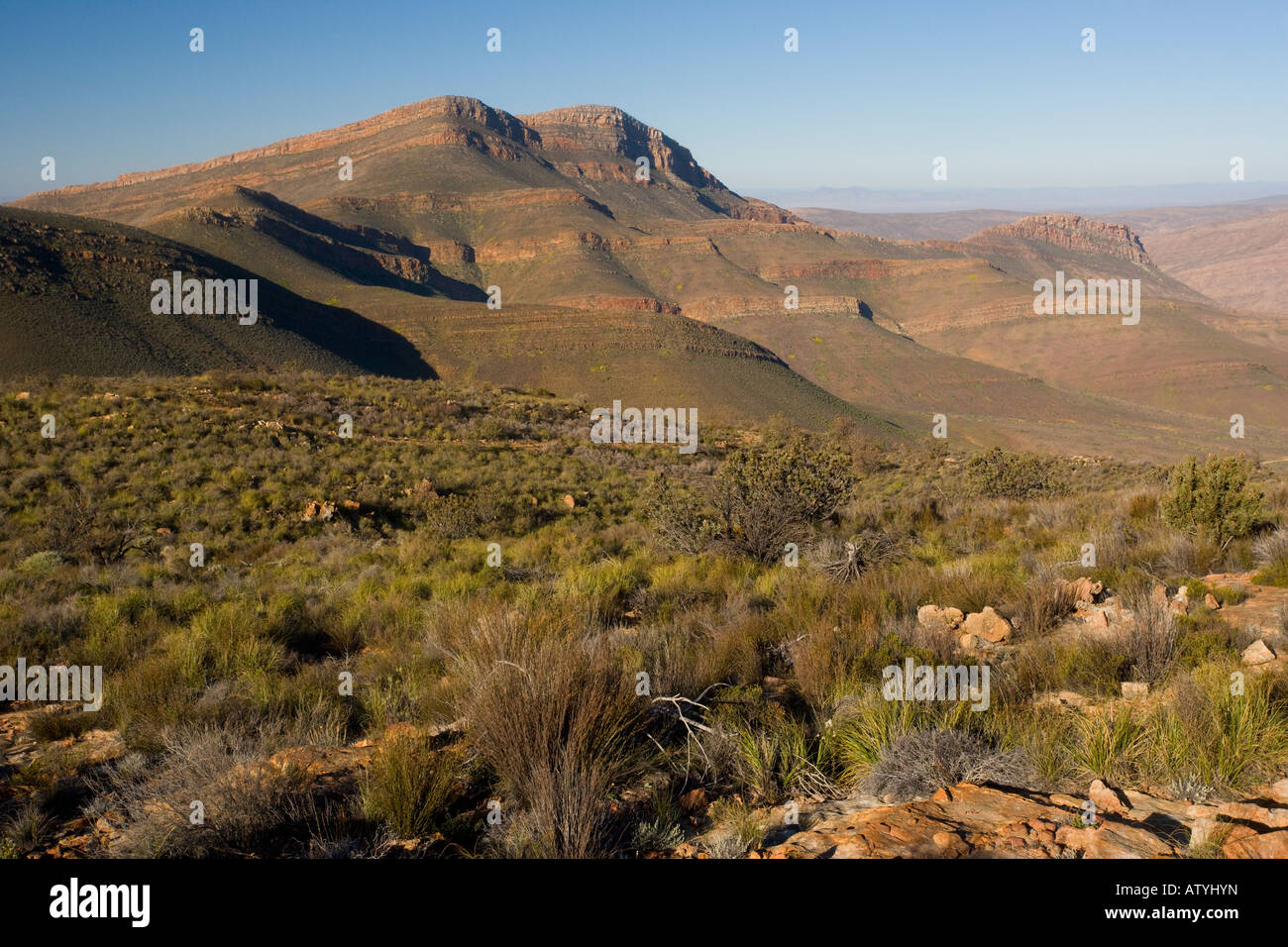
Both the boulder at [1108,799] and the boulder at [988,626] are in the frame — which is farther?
the boulder at [988,626]

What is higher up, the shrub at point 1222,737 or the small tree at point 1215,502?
the small tree at point 1215,502

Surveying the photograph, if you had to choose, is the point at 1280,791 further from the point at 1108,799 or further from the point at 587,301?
the point at 587,301

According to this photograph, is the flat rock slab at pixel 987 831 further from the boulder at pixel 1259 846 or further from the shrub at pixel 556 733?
the shrub at pixel 556 733

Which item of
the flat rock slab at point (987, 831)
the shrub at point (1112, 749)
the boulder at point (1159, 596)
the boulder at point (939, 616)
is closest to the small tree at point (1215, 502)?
the boulder at point (1159, 596)

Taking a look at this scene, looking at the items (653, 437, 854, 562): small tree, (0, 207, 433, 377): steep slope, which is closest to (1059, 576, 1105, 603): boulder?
(653, 437, 854, 562): small tree

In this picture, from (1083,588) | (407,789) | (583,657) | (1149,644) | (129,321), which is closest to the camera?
(407,789)

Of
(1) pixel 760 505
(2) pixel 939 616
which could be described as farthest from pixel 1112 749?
(1) pixel 760 505
